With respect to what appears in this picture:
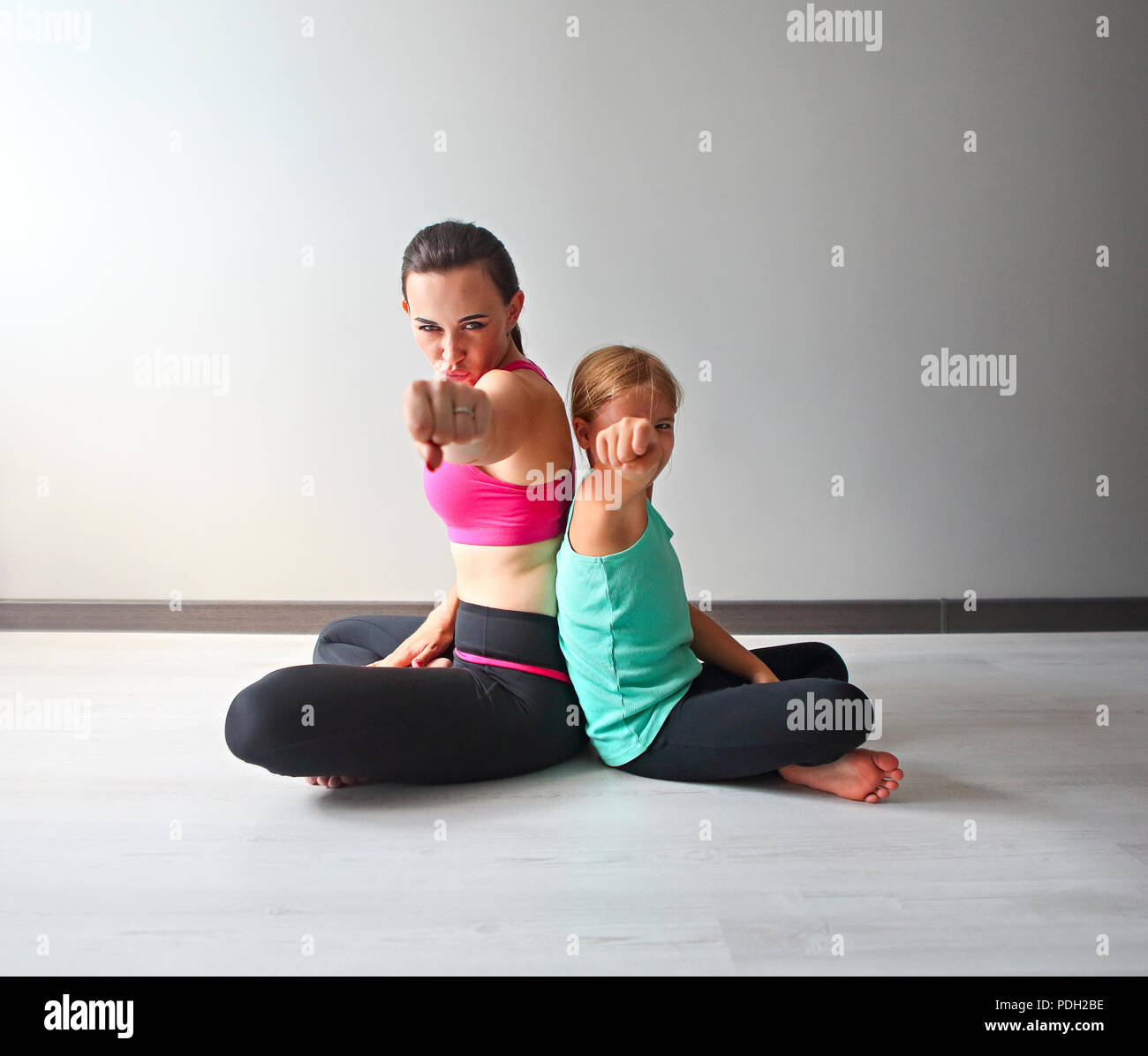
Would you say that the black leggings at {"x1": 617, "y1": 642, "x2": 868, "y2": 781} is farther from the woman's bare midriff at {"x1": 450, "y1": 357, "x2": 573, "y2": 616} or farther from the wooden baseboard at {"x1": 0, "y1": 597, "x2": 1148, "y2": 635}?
the wooden baseboard at {"x1": 0, "y1": 597, "x2": 1148, "y2": 635}

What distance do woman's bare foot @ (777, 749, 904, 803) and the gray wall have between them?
1482 mm

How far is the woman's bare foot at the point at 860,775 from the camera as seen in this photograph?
5.36ft

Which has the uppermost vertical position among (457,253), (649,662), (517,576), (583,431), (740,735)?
(457,253)

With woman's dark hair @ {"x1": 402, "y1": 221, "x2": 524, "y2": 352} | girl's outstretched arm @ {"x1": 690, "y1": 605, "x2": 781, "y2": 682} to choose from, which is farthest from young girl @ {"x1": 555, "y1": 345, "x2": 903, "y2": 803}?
woman's dark hair @ {"x1": 402, "y1": 221, "x2": 524, "y2": 352}

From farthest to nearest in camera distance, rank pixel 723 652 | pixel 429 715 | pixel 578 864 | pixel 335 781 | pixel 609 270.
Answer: pixel 609 270, pixel 723 652, pixel 335 781, pixel 429 715, pixel 578 864

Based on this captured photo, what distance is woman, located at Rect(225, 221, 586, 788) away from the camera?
1.58 m

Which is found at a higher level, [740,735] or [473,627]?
[473,627]

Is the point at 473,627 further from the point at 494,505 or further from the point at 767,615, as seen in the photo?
the point at 767,615

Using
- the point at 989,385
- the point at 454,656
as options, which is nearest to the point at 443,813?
the point at 454,656

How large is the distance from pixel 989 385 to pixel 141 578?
2.73 m

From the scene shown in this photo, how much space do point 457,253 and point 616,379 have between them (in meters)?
0.34

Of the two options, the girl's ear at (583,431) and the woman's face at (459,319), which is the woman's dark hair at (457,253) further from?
the girl's ear at (583,431)

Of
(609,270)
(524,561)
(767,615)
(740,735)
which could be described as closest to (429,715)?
(524,561)

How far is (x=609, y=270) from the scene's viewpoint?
10.0ft
